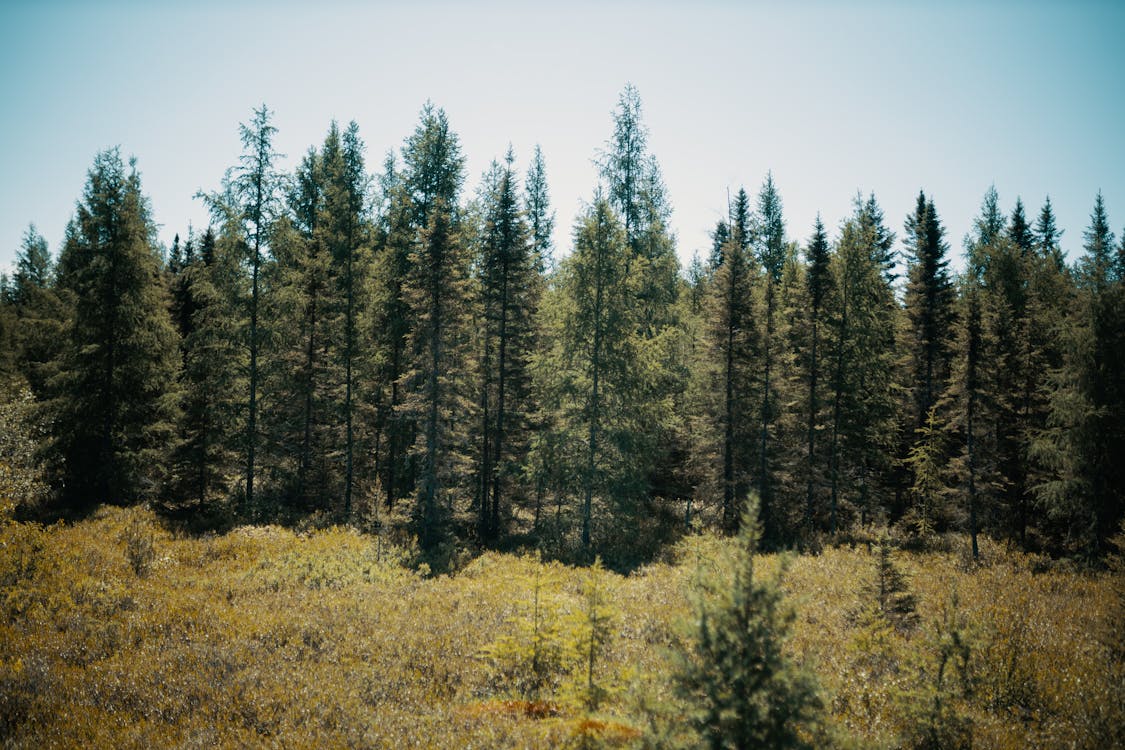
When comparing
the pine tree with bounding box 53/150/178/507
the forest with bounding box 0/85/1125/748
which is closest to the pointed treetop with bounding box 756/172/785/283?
the forest with bounding box 0/85/1125/748

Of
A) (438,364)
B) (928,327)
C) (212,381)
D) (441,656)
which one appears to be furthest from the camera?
(928,327)

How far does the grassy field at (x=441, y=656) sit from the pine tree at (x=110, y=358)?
5.23m

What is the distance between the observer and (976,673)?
10.8 meters

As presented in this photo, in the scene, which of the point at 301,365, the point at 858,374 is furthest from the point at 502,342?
the point at 858,374

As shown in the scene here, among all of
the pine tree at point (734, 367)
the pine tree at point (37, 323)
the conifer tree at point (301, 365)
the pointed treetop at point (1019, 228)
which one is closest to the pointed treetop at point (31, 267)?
the pine tree at point (37, 323)

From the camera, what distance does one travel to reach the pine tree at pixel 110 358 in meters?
22.9

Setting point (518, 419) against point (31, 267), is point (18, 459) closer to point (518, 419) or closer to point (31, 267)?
point (518, 419)

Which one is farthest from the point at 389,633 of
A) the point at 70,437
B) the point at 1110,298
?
the point at 1110,298

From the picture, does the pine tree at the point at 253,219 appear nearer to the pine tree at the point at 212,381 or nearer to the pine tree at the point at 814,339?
the pine tree at the point at 212,381

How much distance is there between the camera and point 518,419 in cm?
2658

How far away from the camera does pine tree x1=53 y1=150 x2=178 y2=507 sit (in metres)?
22.9

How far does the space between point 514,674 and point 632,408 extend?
15002 millimetres

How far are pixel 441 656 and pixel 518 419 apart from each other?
15358 millimetres

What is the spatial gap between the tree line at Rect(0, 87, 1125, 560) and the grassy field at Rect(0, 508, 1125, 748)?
5960 mm
